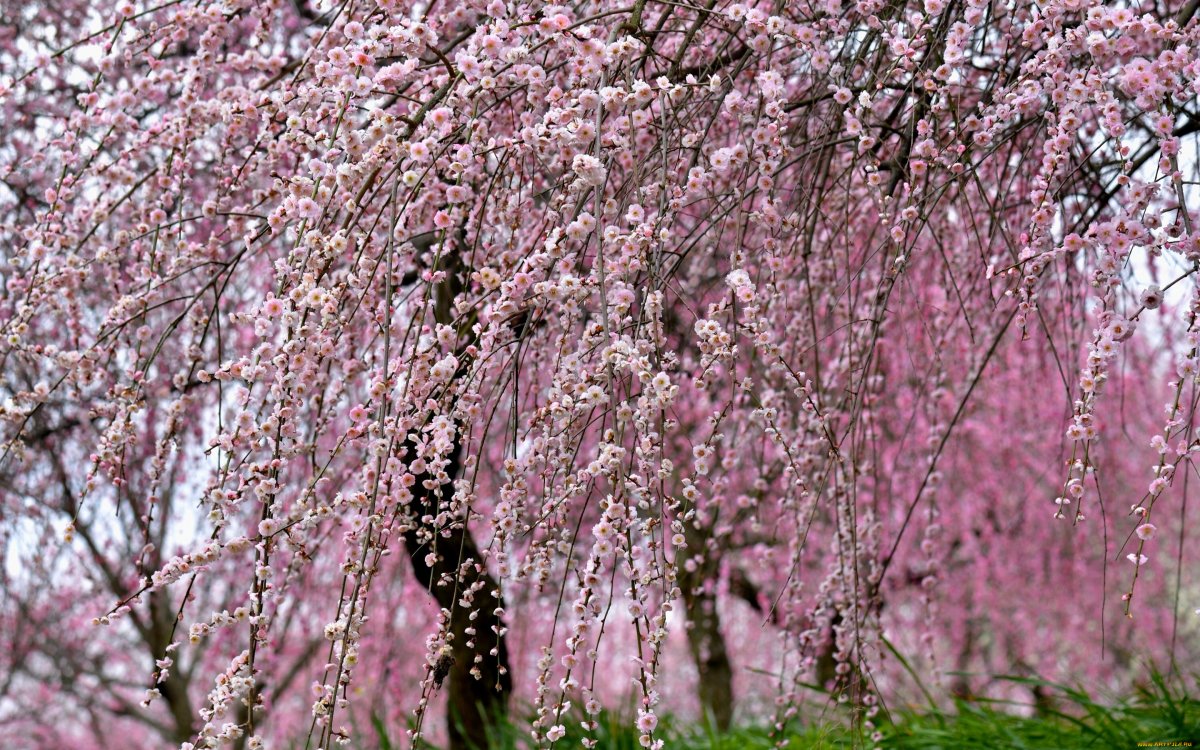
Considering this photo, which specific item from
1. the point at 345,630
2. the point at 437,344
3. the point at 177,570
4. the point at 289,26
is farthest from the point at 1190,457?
the point at 289,26

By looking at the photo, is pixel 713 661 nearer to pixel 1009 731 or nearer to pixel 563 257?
pixel 1009 731

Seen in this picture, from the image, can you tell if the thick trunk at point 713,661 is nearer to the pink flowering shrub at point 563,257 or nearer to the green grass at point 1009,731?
the pink flowering shrub at point 563,257

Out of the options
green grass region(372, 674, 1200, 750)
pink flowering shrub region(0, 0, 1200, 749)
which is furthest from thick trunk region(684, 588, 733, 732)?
green grass region(372, 674, 1200, 750)

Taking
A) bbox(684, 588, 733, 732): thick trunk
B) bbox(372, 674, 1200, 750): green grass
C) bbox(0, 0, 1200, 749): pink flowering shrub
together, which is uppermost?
bbox(684, 588, 733, 732): thick trunk

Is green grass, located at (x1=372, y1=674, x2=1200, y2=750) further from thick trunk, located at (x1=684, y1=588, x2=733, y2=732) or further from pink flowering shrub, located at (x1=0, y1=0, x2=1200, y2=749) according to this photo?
thick trunk, located at (x1=684, y1=588, x2=733, y2=732)

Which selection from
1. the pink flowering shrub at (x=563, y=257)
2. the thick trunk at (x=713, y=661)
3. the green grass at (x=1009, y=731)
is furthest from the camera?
the thick trunk at (x=713, y=661)

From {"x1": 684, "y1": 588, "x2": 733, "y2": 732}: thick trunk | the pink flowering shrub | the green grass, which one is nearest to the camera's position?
the pink flowering shrub

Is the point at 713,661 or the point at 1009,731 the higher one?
the point at 713,661

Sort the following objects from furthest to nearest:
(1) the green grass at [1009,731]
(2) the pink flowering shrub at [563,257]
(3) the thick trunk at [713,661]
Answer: (3) the thick trunk at [713,661] → (1) the green grass at [1009,731] → (2) the pink flowering shrub at [563,257]

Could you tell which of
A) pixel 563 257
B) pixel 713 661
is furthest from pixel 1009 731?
pixel 713 661

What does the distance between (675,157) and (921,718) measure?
2274mm

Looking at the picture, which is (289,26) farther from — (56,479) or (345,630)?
(345,630)

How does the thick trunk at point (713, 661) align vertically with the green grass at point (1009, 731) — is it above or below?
above

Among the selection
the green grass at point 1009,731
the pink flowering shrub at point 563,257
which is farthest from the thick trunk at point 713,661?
the green grass at point 1009,731
